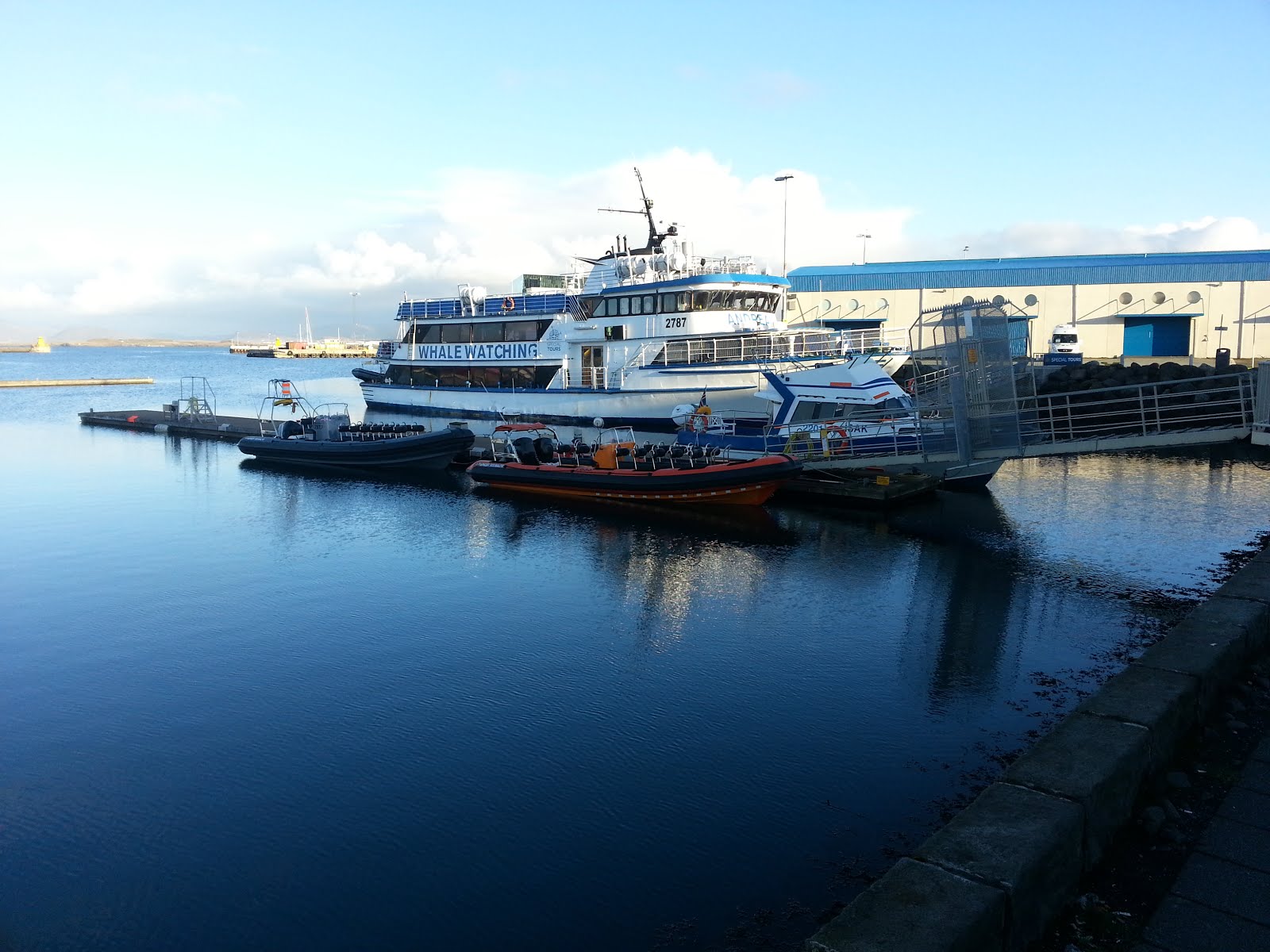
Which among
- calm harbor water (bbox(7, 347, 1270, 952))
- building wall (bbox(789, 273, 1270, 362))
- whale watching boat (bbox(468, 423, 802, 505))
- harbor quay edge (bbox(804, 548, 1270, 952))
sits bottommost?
calm harbor water (bbox(7, 347, 1270, 952))

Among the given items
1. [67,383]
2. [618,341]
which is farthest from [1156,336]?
[67,383]

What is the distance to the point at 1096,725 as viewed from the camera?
660cm

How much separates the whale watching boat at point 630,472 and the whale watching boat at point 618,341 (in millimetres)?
5171

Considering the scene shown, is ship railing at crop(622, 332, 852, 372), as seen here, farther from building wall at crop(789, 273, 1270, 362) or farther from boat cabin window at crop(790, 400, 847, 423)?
building wall at crop(789, 273, 1270, 362)

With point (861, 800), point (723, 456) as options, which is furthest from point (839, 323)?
point (861, 800)

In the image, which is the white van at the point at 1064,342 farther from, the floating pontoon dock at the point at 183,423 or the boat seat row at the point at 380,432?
the floating pontoon dock at the point at 183,423

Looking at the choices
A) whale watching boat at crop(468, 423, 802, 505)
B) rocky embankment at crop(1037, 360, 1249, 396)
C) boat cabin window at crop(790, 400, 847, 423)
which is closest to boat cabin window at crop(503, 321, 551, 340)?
whale watching boat at crop(468, 423, 802, 505)

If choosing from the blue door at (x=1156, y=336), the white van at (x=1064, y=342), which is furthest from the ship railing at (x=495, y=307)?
the blue door at (x=1156, y=336)

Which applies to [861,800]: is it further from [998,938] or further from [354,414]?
[354,414]

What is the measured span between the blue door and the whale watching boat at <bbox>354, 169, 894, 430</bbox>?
30840mm

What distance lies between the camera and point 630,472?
21750mm

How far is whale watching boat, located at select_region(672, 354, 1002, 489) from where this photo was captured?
2114cm

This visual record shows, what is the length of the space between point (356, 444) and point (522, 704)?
2120 centimetres

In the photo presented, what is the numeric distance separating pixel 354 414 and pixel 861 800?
4756 cm
